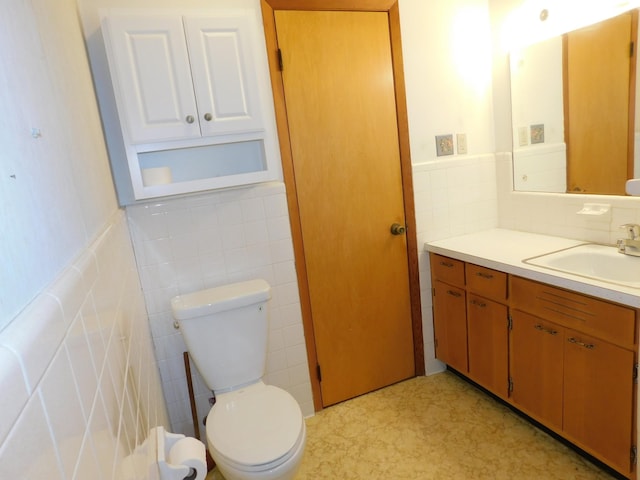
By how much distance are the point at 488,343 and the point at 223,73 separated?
5.93ft

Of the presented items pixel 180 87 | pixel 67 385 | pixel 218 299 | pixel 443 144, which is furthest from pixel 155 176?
pixel 443 144

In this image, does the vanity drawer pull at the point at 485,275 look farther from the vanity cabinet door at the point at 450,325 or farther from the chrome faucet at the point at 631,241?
the chrome faucet at the point at 631,241

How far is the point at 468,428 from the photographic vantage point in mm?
2143

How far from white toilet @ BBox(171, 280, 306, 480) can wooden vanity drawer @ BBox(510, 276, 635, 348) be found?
3.63 ft

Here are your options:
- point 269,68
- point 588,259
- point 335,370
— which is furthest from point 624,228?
point 269,68

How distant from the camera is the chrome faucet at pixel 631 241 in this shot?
1811 millimetres

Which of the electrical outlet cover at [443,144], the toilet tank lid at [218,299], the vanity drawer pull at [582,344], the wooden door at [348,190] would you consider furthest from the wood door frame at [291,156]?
the vanity drawer pull at [582,344]

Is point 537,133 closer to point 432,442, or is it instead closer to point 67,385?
point 432,442

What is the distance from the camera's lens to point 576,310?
166cm

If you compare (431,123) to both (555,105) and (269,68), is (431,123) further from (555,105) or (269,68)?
(269,68)

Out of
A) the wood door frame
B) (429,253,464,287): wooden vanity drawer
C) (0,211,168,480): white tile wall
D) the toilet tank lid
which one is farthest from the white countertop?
(0,211,168,480): white tile wall

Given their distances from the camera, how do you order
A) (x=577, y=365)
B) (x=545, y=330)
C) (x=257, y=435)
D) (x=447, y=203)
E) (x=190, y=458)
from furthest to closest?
(x=447, y=203) < (x=545, y=330) < (x=577, y=365) < (x=257, y=435) < (x=190, y=458)

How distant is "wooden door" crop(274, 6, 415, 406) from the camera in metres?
2.10

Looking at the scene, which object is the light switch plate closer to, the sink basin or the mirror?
the mirror
